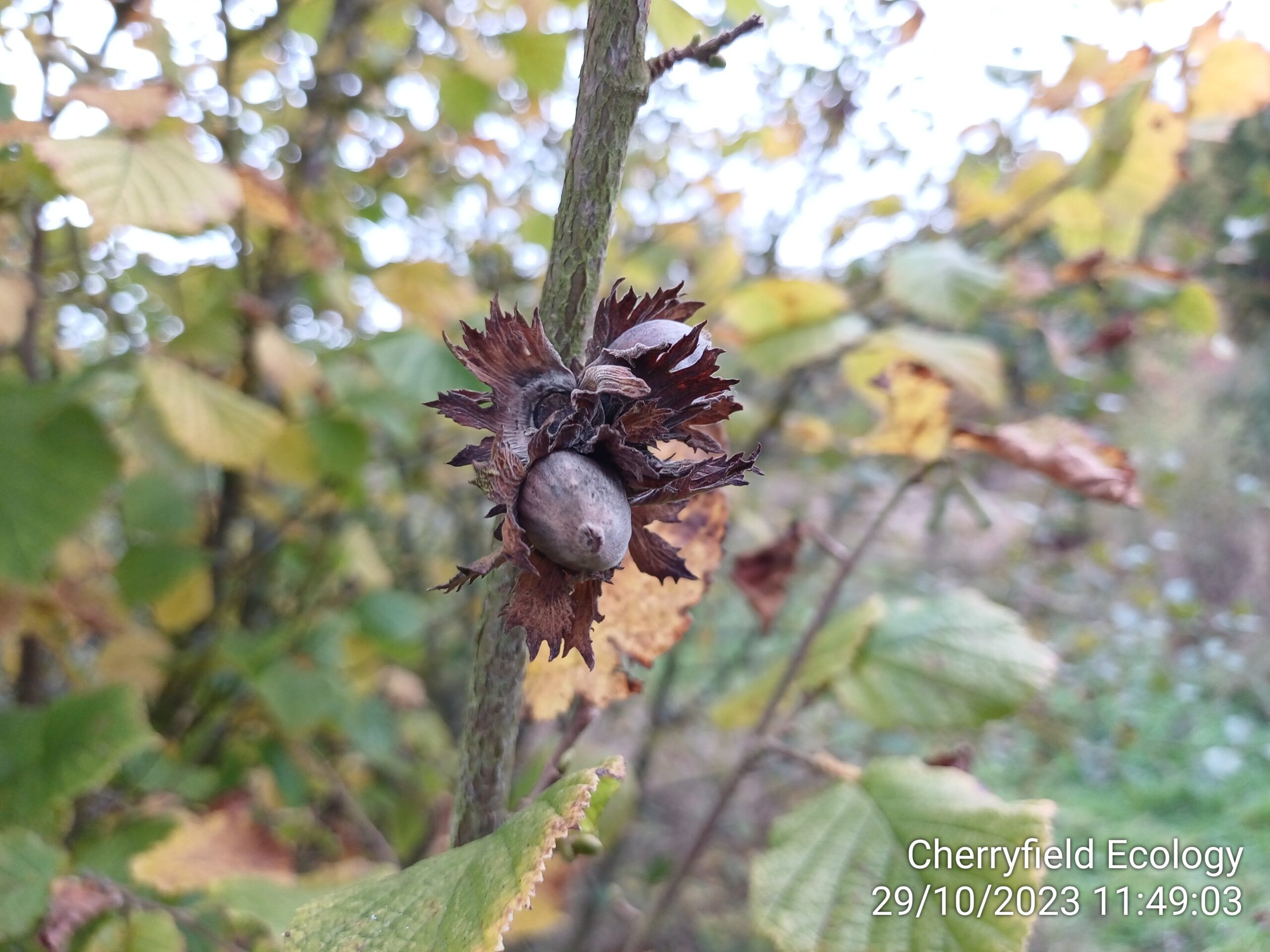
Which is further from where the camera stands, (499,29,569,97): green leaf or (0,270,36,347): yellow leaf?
(499,29,569,97): green leaf

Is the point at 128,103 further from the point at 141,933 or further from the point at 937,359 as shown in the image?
the point at 937,359

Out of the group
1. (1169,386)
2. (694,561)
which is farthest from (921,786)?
(1169,386)

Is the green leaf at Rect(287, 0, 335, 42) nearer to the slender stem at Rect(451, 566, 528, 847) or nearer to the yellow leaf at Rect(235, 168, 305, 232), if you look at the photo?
the yellow leaf at Rect(235, 168, 305, 232)

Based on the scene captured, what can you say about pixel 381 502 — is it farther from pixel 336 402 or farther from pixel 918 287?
pixel 918 287

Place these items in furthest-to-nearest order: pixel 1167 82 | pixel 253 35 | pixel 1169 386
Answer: pixel 1169 386 < pixel 1167 82 < pixel 253 35

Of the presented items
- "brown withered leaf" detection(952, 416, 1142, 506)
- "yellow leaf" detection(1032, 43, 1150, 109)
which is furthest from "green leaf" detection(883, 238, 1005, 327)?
"brown withered leaf" detection(952, 416, 1142, 506)

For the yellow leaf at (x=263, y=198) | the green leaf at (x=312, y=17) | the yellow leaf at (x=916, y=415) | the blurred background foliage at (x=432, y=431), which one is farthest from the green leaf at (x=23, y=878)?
the green leaf at (x=312, y=17)
